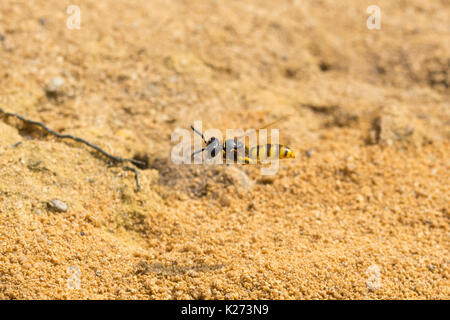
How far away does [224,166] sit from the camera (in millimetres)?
3262

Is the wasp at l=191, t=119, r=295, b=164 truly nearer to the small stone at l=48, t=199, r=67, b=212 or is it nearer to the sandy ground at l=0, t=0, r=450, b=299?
the sandy ground at l=0, t=0, r=450, b=299

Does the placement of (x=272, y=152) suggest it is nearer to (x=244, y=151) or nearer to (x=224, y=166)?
(x=244, y=151)

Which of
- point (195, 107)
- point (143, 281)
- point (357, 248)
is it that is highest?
point (195, 107)

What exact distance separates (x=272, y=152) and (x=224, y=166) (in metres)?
0.43

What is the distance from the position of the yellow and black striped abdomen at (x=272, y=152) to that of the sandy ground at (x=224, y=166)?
11.7 inches

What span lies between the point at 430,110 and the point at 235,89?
5.82ft

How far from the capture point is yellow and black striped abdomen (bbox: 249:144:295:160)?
116 inches

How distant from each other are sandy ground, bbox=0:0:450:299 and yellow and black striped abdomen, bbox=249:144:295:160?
0.97 ft

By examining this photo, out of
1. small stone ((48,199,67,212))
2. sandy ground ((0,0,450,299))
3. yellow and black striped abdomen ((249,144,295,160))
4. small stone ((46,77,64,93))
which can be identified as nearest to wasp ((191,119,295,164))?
yellow and black striped abdomen ((249,144,295,160))

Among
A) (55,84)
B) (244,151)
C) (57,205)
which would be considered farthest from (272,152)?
(55,84)

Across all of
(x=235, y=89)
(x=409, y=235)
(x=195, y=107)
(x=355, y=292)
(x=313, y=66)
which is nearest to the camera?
(x=355, y=292)
